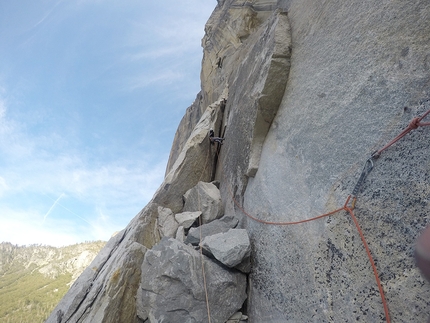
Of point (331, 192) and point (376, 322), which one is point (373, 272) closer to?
point (376, 322)

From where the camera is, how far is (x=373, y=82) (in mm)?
2668

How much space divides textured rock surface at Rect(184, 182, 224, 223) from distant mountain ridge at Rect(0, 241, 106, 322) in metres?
36.3

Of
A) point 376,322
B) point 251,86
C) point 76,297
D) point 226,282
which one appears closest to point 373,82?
point 376,322

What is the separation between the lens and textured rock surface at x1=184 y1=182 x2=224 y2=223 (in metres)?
5.58

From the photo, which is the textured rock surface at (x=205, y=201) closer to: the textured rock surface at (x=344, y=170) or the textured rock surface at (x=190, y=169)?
the textured rock surface at (x=190, y=169)

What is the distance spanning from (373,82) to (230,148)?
11.8 ft

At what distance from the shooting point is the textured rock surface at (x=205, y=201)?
5.58m

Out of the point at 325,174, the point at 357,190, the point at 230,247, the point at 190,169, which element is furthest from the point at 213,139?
the point at 357,190

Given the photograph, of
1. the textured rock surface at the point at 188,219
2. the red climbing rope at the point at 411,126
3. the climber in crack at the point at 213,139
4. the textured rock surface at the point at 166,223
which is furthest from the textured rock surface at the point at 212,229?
the red climbing rope at the point at 411,126

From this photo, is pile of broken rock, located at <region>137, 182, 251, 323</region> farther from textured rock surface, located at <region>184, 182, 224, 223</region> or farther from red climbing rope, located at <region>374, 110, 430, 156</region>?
red climbing rope, located at <region>374, 110, 430, 156</region>

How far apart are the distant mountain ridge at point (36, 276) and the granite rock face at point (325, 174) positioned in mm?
37792

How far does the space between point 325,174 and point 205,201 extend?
3357mm

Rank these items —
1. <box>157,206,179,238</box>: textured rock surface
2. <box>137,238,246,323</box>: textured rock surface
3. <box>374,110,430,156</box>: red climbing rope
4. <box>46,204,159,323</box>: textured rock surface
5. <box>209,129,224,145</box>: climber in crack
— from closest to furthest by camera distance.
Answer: <box>374,110,430,156</box>: red climbing rope
<box>137,238,246,323</box>: textured rock surface
<box>46,204,159,323</box>: textured rock surface
<box>157,206,179,238</box>: textured rock surface
<box>209,129,224,145</box>: climber in crack

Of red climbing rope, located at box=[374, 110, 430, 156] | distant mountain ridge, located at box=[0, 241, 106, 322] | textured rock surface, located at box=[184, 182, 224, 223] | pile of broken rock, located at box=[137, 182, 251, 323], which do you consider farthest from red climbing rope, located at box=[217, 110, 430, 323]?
distant mountain ridge, located at box=[0, 241, 106, 322]
